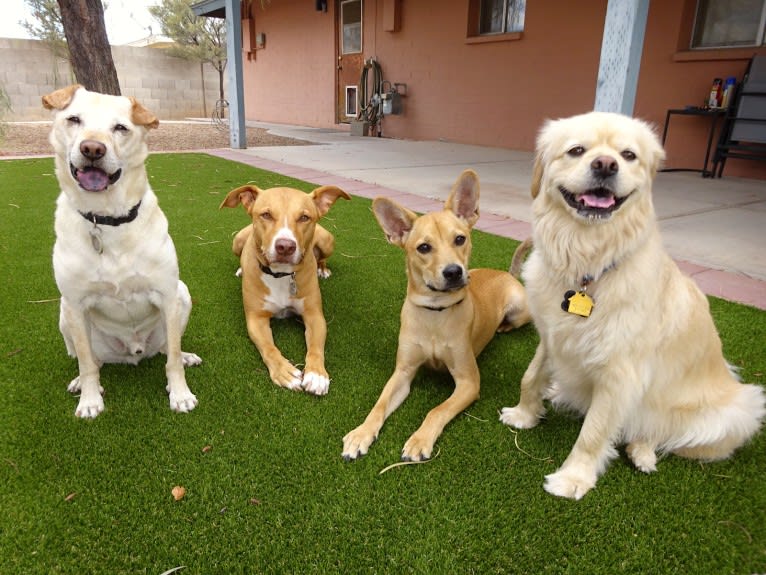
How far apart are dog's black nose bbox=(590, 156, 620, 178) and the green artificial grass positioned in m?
1.30

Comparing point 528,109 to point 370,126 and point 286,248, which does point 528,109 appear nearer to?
point 370,126

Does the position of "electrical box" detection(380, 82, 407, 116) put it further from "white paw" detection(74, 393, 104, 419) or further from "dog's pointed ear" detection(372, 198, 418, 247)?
"white paw" detection(74, 393, 104, 419)

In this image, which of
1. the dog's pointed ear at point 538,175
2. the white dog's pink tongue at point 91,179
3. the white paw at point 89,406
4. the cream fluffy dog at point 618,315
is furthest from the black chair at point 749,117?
the white paw at point 89,406

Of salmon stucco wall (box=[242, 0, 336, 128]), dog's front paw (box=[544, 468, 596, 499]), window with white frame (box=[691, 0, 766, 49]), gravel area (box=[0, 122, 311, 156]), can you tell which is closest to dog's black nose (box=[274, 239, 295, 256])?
dog's front paw (box=[544, 468, 596, 499])

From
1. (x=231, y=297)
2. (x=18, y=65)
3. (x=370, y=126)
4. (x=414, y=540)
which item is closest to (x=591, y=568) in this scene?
(x=414, y=540)

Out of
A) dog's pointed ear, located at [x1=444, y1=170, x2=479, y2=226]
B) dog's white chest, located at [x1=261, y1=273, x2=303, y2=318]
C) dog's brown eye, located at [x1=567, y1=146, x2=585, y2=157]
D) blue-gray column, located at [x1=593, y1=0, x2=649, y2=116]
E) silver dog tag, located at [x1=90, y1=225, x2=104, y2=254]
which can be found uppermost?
blue-gray column, located at [x1=593, y1=0, x2=649, y2=116]

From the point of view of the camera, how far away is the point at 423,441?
2.37m

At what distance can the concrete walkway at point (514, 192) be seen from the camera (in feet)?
14.9

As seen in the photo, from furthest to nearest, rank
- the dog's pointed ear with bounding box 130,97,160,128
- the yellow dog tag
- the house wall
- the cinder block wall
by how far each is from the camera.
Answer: the cinder block wall < the house wall < the dog's pointed ear with bounding box 130,97,160,128 < the yellow dog tag

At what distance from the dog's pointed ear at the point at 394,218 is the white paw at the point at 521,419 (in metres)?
1.07

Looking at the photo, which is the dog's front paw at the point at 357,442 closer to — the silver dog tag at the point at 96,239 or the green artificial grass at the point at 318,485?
the green artificial grass at the point at 318,485

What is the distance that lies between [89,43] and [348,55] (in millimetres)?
8787

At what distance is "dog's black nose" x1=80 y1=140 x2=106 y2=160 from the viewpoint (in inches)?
88.6

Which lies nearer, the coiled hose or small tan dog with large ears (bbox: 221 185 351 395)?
small tan dog with large ears (bbox: 221 185 351 395)
